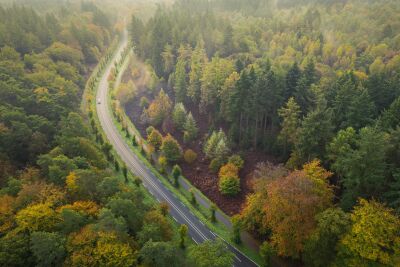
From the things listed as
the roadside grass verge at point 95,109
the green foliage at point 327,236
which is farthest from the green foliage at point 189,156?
the green foliage at point 327,236

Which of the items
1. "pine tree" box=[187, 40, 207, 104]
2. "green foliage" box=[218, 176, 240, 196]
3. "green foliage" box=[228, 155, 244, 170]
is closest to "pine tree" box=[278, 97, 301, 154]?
"green foliage" box=[228, 155, 244, 170]

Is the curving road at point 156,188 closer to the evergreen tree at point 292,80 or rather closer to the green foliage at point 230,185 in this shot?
the green foliage at point 230,185

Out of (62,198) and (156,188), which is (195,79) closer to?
(156,188)

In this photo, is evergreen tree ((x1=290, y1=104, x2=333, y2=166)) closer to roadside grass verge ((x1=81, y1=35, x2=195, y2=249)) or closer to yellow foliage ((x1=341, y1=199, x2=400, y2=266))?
yellow foliage ((x1=341, y1=199, x2=400, y2=266))

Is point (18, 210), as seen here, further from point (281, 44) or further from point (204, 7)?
point (204, 7)

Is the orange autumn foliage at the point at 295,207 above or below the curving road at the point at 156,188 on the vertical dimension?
above

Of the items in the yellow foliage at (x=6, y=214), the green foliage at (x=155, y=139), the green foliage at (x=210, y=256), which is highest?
the yellow foliage at (x=6, y=214)
